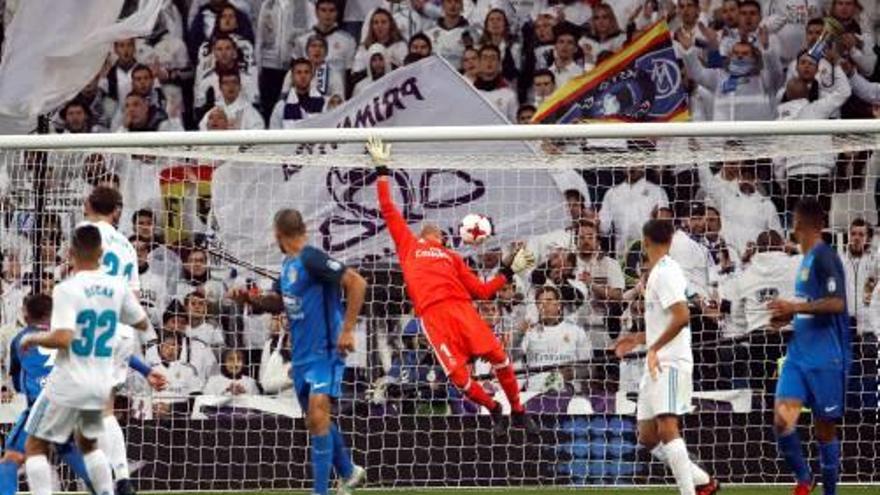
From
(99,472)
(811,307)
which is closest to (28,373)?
(99,472)

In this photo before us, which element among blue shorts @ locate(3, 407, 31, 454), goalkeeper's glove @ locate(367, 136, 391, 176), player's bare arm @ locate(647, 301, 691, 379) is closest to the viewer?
player's bare arm @ locate(647, 301, 691, 379)

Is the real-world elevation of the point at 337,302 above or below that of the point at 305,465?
above

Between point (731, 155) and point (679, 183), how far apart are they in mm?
1034

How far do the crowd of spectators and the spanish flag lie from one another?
16 centimetres

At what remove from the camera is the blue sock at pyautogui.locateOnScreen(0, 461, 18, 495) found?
1420 cm

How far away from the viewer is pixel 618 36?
19.9 m

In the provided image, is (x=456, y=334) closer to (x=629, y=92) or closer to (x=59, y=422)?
(x=629, y=92)

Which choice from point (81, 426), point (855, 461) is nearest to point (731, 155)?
point (855, 461)

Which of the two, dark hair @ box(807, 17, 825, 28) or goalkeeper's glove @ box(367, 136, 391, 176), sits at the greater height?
dark hair @ box(807, 17, 825, 28)

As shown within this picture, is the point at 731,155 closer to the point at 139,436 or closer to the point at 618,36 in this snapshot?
the point at 618,36

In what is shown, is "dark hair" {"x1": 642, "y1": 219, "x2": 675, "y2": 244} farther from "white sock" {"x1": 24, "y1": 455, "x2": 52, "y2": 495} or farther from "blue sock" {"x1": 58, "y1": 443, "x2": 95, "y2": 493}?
"white sock" {"x1": 24, "y1": 455, "x2": 52, "y2": 495}

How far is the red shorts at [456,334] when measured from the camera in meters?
17.4

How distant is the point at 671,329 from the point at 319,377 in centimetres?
234

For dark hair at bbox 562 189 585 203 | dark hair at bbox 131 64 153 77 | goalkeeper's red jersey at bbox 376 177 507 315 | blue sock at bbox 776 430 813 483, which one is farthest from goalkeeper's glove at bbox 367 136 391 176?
dark hair at bbox 131 64 153 77
